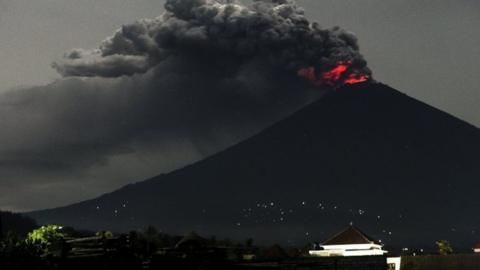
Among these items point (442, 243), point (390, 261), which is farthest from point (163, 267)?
point (442, 243)

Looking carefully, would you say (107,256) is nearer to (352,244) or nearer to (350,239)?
(352,244)

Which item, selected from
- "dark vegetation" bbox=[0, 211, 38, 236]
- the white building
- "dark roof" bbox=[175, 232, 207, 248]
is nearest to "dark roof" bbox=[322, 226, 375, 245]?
the white building

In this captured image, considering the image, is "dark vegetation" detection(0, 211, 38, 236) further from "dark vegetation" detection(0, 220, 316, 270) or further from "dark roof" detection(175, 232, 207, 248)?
"dark vegetation" detection(0, 220, 316, 270)

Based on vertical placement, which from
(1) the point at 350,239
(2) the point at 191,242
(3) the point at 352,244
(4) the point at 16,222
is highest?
(4) the point at 16,222

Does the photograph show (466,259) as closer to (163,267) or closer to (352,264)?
(352,264)

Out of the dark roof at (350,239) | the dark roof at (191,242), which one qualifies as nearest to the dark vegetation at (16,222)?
the dark roof at (350,239)

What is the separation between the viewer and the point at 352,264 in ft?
76.3

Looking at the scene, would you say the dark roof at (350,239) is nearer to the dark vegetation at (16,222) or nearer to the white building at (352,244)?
the white building at (352,244)

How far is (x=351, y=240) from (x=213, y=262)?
114 ft

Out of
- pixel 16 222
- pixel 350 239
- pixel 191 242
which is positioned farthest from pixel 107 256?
pixel 16 222

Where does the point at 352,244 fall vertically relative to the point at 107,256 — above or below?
above

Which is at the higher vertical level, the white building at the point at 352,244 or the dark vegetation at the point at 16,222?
the dark vegetation at the point at 16,222

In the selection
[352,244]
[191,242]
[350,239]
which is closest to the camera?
[191,242]

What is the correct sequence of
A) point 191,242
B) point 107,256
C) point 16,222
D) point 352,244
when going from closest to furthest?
1. point 107,256
2. point 191,242
3. point 352,244
4. point 16,222
